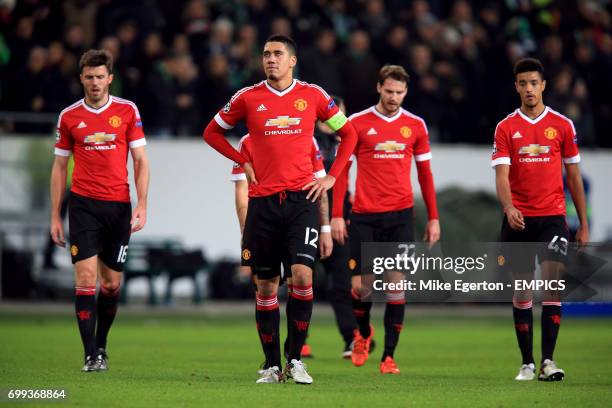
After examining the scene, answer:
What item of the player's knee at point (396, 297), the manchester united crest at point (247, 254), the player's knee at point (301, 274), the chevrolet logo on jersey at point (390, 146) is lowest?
the player's knee at point (396, 297)

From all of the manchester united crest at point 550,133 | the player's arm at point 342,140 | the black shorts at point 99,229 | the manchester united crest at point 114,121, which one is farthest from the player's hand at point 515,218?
the manchester united crest at point 114,121

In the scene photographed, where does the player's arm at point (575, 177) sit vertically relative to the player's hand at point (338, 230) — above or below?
above

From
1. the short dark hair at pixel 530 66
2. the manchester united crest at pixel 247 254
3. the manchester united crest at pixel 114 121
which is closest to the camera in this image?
the manchester united crest at pixel 247 254

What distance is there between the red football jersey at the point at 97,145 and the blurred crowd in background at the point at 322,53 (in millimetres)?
9747

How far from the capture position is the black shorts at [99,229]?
1087 centimetres

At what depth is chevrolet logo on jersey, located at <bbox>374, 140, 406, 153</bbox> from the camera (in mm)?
11883

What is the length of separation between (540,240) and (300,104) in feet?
7.80

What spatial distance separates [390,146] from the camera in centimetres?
1189

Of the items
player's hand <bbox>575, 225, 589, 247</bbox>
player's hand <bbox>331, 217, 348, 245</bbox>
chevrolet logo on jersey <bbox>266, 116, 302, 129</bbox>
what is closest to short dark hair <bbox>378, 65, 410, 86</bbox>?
player's hand <bbox>331, 217, 348, 245</bbox>

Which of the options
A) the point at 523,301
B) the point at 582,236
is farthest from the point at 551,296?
the point at 582,236

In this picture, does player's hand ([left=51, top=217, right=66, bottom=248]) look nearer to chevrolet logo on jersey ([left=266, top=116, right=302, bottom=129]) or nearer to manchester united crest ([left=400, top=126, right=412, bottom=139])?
chevrolet logo on jersey ([left=266, top=116, right=302, bottom=129])

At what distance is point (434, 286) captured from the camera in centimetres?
1294

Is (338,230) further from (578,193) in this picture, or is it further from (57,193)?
(57,193)

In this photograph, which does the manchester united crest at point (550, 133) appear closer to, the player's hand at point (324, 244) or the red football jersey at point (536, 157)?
the red football jersey at point (536, 157)
